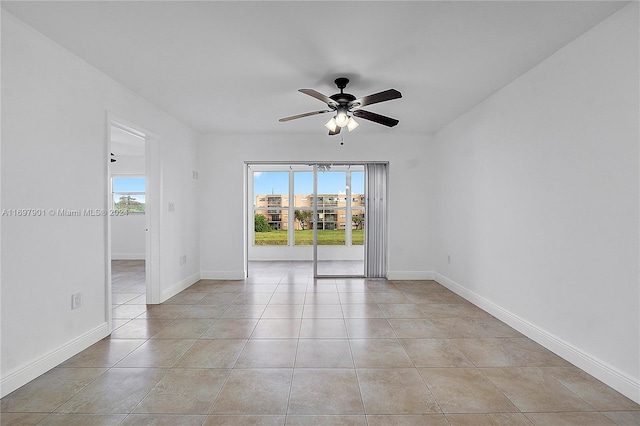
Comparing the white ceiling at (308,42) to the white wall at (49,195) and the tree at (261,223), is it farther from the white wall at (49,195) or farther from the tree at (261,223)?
the tree at (261,223)

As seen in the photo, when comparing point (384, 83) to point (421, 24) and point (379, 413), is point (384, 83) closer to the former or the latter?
point (421, 24)

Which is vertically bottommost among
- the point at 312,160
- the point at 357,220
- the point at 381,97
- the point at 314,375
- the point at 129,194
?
the point at 314,375

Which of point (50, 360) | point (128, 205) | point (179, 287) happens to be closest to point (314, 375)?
point (50, 360)

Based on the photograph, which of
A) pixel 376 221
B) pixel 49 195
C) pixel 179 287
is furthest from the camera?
pixel 376 221

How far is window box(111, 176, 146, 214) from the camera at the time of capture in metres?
7.71

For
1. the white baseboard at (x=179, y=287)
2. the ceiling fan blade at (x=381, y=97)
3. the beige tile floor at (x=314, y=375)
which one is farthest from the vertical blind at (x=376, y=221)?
the white baseboard at (x=179, y=287)

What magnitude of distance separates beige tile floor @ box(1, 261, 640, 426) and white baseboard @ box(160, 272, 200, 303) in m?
0.36

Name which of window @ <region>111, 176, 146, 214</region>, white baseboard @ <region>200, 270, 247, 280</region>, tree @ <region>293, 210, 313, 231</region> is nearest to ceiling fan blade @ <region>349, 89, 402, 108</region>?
white baseboard @ <region>200, 270, 247, 280</region>

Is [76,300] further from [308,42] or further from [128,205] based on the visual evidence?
[128,205]

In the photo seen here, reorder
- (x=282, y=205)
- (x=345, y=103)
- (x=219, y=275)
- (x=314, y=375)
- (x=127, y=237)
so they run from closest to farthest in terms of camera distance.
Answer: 1. (x=314, y=375)
2. (x=345, y=103)
3. (x=219, y=275)
4. (x=127, y=237)
5. (x=282, y=205)

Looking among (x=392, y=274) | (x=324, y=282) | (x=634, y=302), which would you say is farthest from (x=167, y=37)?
(x=392, y=274)

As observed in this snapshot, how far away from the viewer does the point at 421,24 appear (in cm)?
225

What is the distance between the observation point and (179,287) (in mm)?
4680

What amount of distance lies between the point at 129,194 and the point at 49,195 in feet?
19.5
